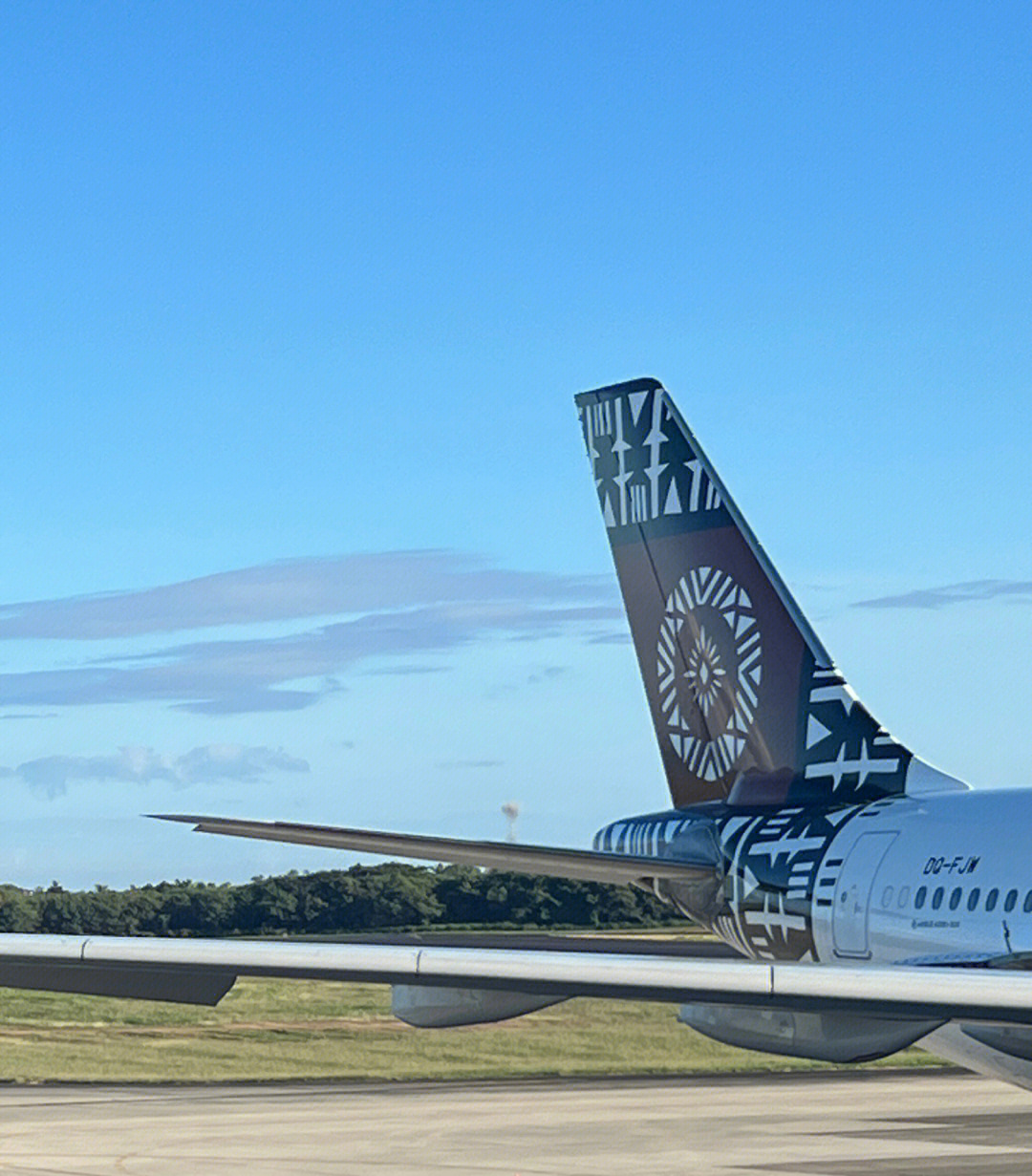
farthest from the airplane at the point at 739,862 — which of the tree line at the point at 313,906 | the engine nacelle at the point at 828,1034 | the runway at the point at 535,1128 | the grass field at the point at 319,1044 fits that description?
the tree line at the point at 313,906

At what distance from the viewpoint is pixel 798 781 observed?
77.0 feet

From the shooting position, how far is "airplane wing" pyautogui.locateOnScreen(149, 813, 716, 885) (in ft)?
64.2

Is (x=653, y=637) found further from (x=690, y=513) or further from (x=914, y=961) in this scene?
(x=914, y=961)

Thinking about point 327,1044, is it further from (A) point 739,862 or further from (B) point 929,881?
(B) point 929,881

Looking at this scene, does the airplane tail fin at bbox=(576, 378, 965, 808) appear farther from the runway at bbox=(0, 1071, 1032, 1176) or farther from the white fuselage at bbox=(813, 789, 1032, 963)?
the runway at bbox=(0, 1071, 1032, 1176)

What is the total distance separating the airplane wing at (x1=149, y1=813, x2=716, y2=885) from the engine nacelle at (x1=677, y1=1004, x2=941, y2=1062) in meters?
6.23

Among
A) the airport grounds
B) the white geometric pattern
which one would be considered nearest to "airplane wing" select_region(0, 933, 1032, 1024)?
the white geometric pattern

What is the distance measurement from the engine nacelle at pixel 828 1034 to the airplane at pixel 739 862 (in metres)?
0.02

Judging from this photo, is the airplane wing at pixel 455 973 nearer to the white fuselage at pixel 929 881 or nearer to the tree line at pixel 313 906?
the white fuselage at pixel 929 881

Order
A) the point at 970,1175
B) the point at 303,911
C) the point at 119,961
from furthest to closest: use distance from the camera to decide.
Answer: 1. the point at 303,911
2. the point at 970,1175
3. the point at 119,961

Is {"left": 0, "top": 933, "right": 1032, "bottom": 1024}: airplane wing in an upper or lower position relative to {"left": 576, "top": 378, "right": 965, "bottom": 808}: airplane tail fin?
lower

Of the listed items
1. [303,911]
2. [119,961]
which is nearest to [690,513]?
[119,961]

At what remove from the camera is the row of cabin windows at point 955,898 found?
18.2 metres

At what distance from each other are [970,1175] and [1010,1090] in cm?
935
